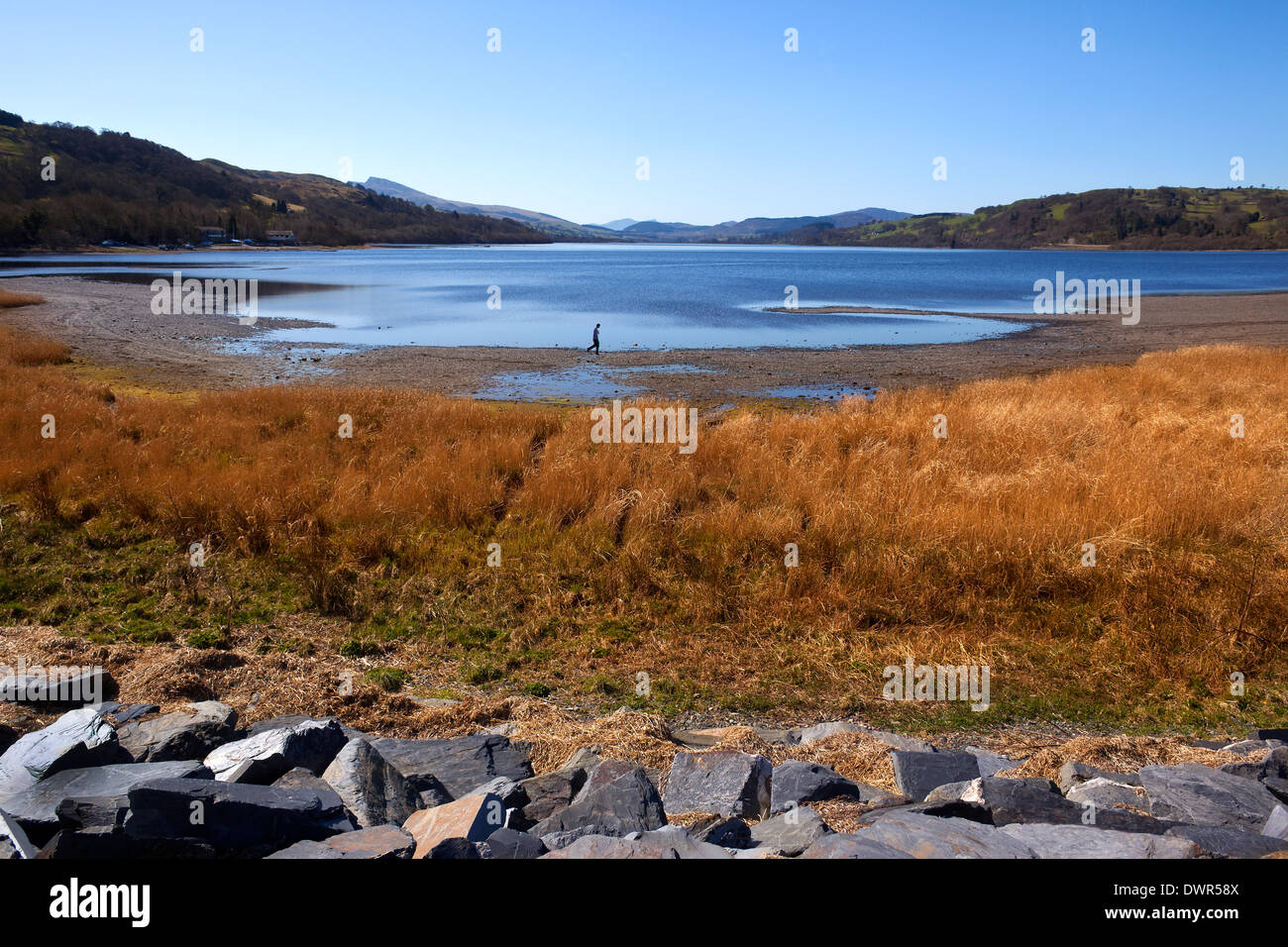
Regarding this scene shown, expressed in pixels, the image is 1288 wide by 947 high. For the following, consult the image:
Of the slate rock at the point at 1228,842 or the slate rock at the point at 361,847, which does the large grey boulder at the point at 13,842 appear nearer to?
the slate rock at the point at 361,847

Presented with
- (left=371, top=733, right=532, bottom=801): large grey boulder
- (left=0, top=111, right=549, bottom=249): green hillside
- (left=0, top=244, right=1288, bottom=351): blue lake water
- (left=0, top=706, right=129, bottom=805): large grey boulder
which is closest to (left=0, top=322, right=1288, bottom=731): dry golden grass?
(left=371, top=733, right=532, bottom=801): large grey boulder

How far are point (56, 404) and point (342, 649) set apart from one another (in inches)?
437

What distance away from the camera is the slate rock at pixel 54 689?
18.6 feet

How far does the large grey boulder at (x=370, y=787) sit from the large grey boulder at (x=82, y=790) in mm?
759

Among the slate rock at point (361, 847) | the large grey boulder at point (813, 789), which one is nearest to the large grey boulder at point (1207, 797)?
the large grey boulder at point (813, 789)

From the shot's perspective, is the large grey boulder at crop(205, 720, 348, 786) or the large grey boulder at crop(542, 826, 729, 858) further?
the large grey boulder at crop(205, 720, 348, 786)

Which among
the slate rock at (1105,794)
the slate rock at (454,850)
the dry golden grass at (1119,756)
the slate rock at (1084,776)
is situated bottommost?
the dry golden grass at (1119,756)

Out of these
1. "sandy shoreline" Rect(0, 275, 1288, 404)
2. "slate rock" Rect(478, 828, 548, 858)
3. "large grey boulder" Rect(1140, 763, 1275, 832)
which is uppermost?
"sandy shoreline" Rect(0, 275, 1288, 404)

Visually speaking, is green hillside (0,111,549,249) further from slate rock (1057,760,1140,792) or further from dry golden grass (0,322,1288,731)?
slate rock (1057,760,1140,792)

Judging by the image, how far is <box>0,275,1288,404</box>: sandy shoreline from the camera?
23891 mm

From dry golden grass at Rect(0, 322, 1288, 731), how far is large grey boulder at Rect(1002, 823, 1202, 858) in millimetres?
2297

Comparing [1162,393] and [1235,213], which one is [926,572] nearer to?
[1162,393]
